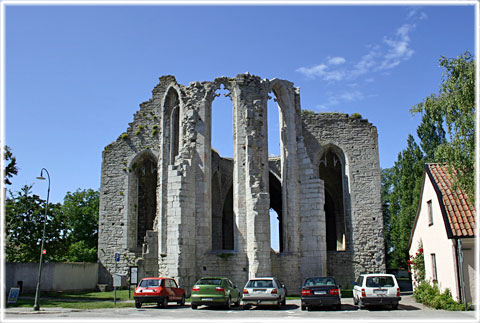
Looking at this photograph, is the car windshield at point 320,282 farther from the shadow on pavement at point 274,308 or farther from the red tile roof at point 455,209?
the red tile roof at point 455,209

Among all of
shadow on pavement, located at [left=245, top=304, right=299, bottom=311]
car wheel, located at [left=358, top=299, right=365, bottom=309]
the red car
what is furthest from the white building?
the red car

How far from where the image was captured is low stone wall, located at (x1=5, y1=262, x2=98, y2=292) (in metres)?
23.5

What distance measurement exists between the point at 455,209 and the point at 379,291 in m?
3.86

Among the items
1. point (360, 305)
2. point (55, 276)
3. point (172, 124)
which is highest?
point (172, 124)

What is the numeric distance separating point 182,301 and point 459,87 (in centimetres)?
1240

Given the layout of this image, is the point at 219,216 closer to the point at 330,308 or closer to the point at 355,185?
the point at 355,185

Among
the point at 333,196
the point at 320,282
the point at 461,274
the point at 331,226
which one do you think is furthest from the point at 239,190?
the point at 331,226

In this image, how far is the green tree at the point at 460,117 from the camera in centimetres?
1359

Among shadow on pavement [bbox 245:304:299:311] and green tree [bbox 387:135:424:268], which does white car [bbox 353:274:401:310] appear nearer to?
shadow on pavement [bbox 245:304:299:311]

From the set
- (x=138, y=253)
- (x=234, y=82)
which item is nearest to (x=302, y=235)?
(x=234, y=82)

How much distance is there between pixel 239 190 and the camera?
2278 cm

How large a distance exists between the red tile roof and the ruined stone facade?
7.70m

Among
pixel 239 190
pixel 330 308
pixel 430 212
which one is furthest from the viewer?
pixel 239 190

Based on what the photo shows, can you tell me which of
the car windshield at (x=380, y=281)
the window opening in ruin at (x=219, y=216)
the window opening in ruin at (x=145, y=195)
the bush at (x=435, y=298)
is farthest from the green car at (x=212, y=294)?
the window opening in ruin at (x=219, y=216)
